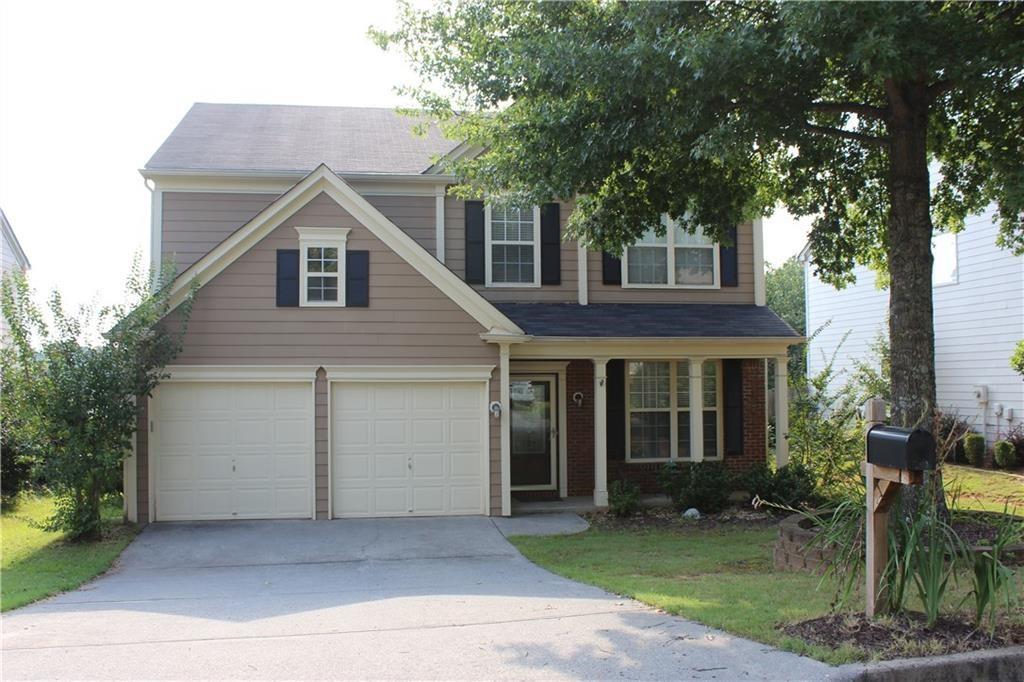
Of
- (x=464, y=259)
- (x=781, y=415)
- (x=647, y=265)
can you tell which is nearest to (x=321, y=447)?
(x=464, y=259)

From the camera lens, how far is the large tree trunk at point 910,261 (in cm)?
927

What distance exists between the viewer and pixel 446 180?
51.0 ft

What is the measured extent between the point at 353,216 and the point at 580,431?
6066 mm

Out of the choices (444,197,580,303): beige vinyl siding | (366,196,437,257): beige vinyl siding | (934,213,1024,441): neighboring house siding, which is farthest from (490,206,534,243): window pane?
(934,213,1024,441): neighboring house siding

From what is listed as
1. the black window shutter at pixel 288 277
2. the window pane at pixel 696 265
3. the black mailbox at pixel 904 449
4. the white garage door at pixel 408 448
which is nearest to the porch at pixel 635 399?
the window pane at pixel 696 265

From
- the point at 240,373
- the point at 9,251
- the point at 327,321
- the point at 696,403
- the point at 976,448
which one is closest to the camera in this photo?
Result: the point at 240,373

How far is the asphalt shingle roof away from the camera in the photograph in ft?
48.2

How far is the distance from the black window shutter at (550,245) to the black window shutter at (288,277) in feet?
15.8

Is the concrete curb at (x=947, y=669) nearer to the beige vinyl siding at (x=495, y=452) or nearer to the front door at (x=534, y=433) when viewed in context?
the beige vinyl siding at (x=495, y=452)

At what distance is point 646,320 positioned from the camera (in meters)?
15.4

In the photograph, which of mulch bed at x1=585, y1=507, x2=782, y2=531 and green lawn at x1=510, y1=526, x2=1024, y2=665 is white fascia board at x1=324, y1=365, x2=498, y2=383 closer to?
green lawn at x1=510, y1=526, x2=1024, y2=665

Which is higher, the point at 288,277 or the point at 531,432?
the point at 288,277

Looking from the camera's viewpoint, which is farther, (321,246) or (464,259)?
(464,259)

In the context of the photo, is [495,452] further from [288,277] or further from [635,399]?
[288,277]
